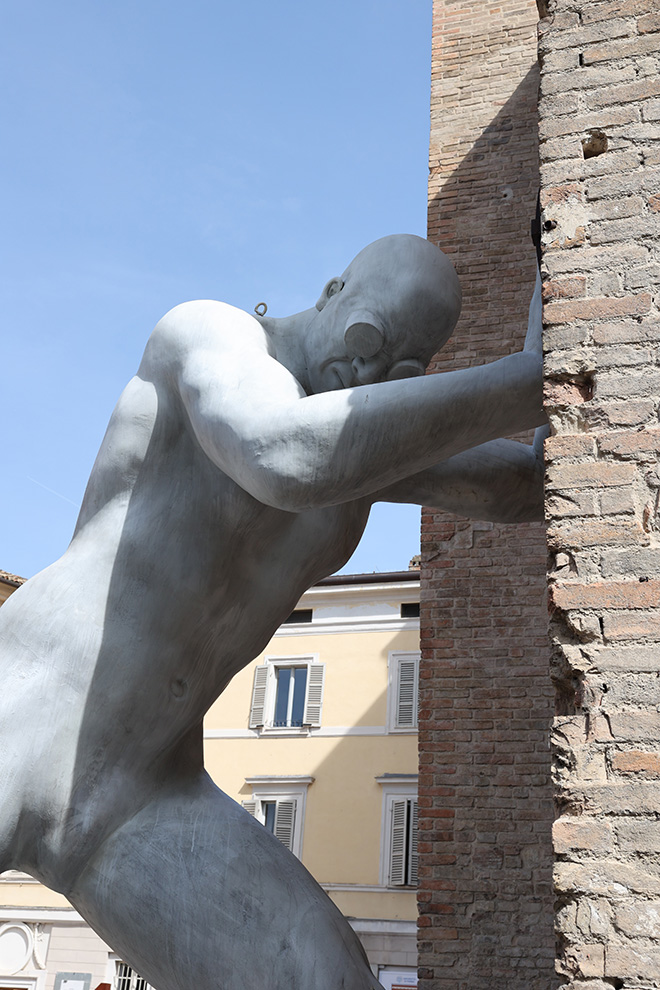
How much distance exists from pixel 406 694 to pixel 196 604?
769 inches

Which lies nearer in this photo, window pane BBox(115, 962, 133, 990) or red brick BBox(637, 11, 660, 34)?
red brick BBox(637, 11, 660, 34)

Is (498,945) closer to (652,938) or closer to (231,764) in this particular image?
(652,938)

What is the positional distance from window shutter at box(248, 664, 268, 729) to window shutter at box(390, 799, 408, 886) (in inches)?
143

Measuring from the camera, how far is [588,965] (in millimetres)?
1501

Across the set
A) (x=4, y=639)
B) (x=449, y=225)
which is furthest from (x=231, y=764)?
(x=4, y=639)

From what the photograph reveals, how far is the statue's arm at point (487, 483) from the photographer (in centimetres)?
265

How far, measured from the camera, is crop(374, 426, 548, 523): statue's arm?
8.70ft

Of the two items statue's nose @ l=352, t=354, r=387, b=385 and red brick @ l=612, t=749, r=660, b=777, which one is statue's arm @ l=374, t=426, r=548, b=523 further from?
red brick @ l=612, t=749, r=660, b=777

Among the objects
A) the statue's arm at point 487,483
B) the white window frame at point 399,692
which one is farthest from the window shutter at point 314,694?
the statue's arm at point 487,483

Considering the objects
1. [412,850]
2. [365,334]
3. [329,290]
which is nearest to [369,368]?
[365,334]

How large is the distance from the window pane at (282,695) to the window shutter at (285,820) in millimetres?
1771

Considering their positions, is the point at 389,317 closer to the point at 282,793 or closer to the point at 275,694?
the point at 282,793

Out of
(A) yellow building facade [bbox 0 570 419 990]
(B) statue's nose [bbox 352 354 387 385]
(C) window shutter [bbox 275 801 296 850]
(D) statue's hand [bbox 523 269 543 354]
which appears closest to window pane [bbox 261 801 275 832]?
(A) yellow building facade [bbox 0 570 419 990]

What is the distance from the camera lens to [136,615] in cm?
228
